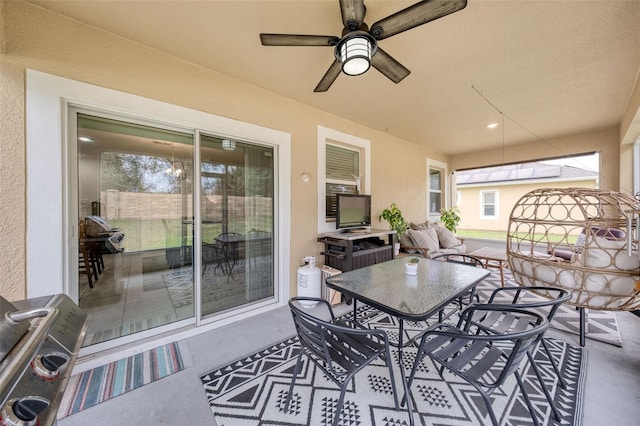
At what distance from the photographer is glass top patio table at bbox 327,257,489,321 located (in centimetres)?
147

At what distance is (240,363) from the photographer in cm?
196

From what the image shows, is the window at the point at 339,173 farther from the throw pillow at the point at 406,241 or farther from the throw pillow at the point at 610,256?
the throw pillow at the point at 610,256

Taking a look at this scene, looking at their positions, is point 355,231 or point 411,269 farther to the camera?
point 355,231

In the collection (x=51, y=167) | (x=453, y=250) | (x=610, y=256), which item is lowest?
(x=453, y=250)

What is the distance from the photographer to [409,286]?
185 centimetres

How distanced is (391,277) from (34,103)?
10.0 ft

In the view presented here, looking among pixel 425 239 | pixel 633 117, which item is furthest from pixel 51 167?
pixel 633 117

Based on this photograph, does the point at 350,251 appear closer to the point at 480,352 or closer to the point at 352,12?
the point at 480,352

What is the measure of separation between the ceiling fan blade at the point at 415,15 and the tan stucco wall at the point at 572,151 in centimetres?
512

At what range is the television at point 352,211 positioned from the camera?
3345mm

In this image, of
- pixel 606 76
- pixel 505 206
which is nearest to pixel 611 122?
pixel 606 76

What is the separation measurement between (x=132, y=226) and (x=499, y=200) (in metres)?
8.99

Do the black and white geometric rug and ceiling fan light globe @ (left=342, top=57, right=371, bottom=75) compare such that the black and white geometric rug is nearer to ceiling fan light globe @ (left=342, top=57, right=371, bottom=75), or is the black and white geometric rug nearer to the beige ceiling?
ceiling fan light globe @ (left=342, top=57, right=371, bottom=75)

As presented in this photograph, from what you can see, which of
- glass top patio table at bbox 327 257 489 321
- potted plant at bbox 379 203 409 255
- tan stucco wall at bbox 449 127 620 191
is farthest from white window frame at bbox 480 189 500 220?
glass top patio table at bbox 327 257 489 321
